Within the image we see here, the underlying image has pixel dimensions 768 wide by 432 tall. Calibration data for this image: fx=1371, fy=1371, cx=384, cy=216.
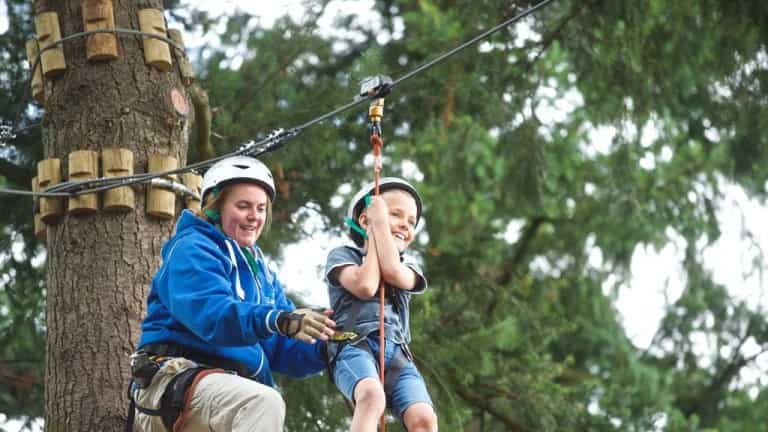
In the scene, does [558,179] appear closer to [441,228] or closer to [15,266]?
[441,228]

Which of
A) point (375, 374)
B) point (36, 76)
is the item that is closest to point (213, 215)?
point (375, 374)

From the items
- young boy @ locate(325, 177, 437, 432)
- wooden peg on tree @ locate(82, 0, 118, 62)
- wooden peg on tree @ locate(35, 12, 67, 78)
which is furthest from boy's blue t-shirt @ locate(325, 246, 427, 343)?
wooden peg on tree @ locate(35, 12, 67, 78)

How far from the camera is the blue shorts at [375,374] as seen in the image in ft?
16.1

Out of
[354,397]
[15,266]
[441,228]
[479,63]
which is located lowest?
[354,397]

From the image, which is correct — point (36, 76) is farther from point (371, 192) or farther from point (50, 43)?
point (371, 192)

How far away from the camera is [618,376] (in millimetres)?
15820

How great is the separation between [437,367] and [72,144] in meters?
3.23

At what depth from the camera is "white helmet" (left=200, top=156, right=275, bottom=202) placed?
16.7ft

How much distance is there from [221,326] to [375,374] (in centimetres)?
61

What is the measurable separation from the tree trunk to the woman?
26.8 inches

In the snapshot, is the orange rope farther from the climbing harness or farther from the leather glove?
the climbing harness

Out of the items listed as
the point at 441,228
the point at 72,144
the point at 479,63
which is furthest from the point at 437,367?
the point at 441,228

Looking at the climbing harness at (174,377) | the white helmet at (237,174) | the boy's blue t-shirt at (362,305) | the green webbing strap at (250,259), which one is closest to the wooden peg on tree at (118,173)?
the white helmet at (237,174)

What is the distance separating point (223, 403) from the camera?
4711 millimetres
